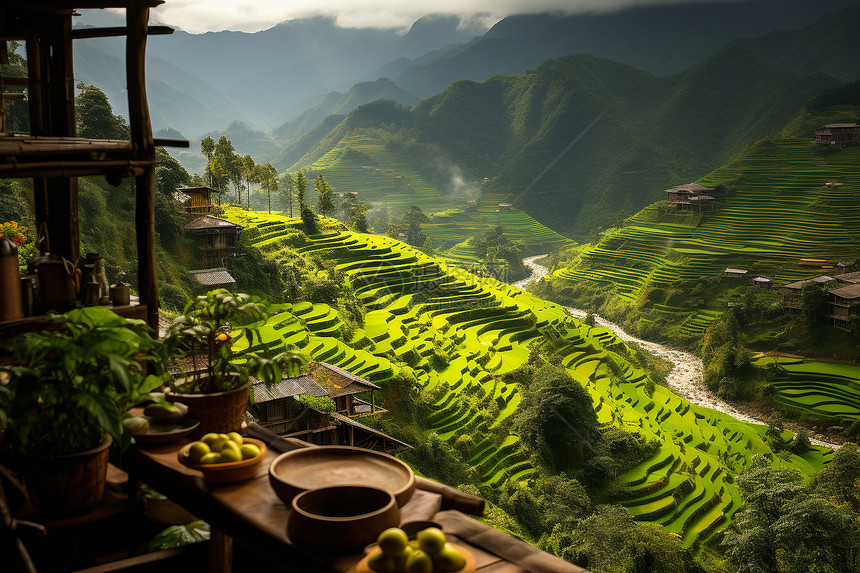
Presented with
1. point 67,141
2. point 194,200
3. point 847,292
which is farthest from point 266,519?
point 847,292

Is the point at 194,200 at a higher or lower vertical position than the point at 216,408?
lower

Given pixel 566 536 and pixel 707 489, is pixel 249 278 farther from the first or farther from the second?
pixel 707 489

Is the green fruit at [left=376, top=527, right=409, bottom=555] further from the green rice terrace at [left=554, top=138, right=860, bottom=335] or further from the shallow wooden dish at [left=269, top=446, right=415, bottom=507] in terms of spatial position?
the green rice terrace at [left=554, top=138, right=860, bottom=335]

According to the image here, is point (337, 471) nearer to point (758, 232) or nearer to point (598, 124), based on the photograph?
point (758, 232)

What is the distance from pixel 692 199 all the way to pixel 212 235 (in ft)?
92.3

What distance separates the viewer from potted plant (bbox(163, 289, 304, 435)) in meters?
1.90

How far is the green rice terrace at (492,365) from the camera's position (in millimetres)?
15648

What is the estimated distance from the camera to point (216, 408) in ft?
6.25

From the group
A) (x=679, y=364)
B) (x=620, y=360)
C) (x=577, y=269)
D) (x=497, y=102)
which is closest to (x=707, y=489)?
(x=620, y=360)

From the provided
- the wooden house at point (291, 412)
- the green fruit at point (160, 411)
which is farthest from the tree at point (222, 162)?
the green fruit at point (160, 411)

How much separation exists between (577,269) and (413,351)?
2198 centimetres

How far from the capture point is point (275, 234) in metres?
22.9

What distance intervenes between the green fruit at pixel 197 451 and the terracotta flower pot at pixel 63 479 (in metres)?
0.26

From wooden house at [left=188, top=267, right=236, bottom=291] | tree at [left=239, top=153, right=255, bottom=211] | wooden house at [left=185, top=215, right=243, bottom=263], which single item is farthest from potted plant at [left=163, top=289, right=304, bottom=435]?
tree at [left=239, top=153, right=255, bottom=211]
